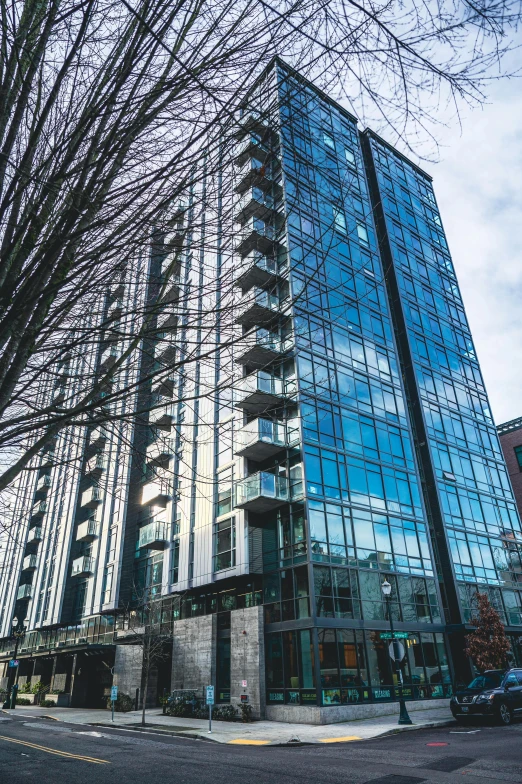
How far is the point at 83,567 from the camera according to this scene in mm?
36906

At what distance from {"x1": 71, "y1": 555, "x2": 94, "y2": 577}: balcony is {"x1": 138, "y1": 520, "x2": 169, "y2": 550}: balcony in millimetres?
9393

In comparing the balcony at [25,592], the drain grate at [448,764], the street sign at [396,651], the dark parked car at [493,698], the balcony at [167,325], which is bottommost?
the drain grate at [448,764]

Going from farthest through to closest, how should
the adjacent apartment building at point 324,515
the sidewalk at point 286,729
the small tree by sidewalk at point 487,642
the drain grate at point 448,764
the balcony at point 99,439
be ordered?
1. the small tree by sidewalk at point 487,642
2. the adjacent apartment building at point 324,515
3. the sidewalk at point 286,729
4. the drain grate at point 448,764
5. the balcony at point 99,439

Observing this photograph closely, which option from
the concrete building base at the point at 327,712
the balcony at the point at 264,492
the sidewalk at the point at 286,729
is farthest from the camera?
the balcony at the point at 264,492

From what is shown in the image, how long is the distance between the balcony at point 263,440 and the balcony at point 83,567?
64.5 ft

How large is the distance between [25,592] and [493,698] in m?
44.0

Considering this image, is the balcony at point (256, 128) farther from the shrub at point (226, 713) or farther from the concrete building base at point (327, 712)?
the shrub at point (226, 713)

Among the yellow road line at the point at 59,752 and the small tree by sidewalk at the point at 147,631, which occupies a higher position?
the small tree by sidewalk at the point at 147,631

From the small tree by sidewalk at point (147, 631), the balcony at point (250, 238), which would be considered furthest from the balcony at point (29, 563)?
the balcony at point (250, 238)

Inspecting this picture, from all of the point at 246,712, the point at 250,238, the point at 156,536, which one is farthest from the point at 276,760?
the point at 156,536

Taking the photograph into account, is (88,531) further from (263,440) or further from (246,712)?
(246,712)

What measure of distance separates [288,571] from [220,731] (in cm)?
671

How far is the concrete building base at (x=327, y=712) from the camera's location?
1828 cm

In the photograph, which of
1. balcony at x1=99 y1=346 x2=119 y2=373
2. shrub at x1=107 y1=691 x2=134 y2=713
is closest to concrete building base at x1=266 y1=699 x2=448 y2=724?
shrub at x1=107 y1=691 x2=134 y2=713
